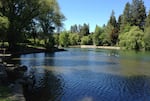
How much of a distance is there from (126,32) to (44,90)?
8905cm

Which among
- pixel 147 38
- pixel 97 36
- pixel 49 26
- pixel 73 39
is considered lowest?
pixel 73 39

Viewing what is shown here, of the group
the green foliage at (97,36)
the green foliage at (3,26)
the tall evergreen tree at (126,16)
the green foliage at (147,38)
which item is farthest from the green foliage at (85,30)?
the green foliage at (3,26)

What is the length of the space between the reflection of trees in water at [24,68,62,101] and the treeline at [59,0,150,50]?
73.3 meters

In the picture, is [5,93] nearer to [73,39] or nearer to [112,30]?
[112,30]

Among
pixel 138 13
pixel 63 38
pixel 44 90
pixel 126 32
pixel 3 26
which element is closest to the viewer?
pixel 44 90

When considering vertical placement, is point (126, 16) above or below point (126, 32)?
above

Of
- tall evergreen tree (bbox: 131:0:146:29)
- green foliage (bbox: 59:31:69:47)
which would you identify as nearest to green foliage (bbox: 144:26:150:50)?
tall evergreen tree (bbox: 131:0:146:29)

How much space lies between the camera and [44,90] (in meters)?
21.7

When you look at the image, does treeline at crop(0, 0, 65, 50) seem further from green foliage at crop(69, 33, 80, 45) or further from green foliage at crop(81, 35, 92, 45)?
green foliage at crop(81, 35, 92, 45)

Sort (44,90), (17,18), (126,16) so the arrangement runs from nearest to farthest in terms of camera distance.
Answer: (44,90)
(17,18)
(126,16)

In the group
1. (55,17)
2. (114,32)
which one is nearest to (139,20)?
(114,32)

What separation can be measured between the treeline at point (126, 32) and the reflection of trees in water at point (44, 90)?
7328cm

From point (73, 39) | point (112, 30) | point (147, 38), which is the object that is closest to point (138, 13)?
point (112, 30)

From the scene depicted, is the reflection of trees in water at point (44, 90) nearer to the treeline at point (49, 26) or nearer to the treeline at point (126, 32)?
the treeline at point (49, 26)
